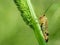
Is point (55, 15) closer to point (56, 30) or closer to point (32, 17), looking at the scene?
point (56, 30)

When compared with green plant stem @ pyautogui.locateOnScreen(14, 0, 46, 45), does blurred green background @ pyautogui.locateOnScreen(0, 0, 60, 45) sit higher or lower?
lower

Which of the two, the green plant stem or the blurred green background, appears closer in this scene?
the green plant stem

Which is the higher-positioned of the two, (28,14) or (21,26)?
(28,14)

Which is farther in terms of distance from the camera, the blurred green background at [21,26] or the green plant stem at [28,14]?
the blurred green background at [21,26]

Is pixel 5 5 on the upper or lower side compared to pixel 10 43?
upper

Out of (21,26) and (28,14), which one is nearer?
(28,14)

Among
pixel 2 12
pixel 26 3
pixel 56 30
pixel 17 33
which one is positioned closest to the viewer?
pixel 26 3

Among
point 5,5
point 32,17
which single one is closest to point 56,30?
point 5,5

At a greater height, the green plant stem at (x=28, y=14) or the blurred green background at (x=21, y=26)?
the green plant stem at (x=28, y=14)
